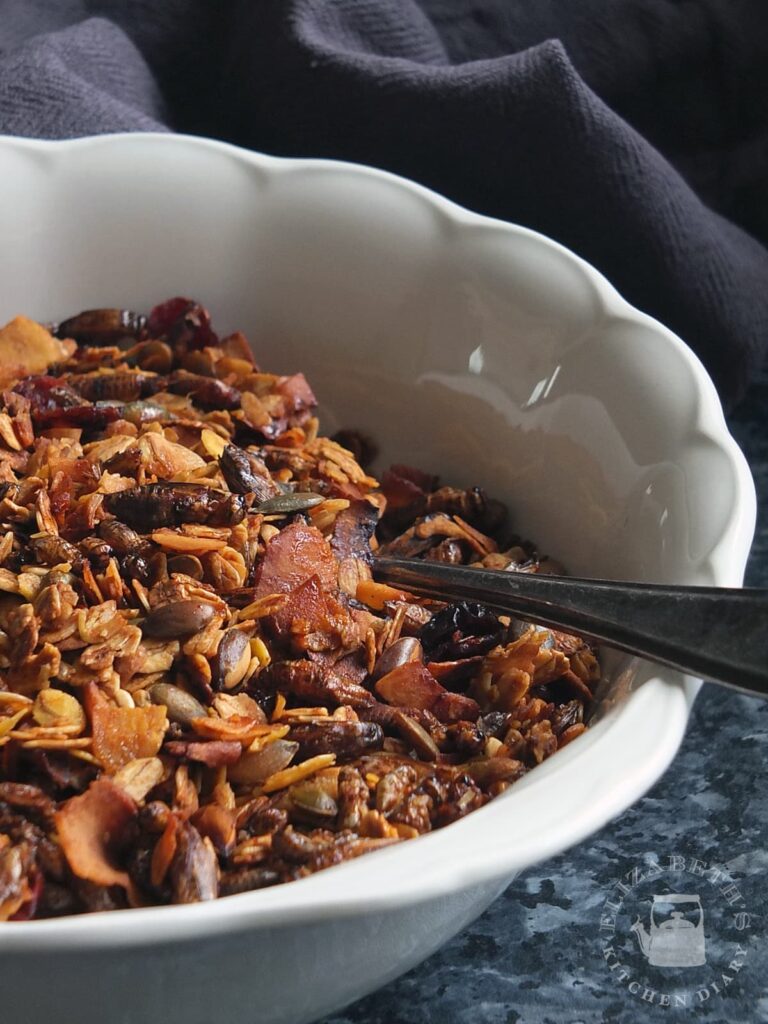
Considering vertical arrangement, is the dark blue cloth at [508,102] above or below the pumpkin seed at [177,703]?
above

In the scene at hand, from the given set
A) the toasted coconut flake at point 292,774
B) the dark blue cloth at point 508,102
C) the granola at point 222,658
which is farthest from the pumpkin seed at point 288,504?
the dark blue cloth at point 508,102

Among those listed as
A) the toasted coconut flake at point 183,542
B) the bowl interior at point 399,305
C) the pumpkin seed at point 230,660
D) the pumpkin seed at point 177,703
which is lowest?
the pumpkin seed at point 177,703

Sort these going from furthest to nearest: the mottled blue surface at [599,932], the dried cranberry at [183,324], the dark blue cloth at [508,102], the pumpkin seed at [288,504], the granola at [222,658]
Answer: the dark blue cloth at [508,102] < the dried cranberry at [183,324] < the pumpkin seed at [288,504] < the mottled blue surface at [599,932] < the granola at [222,658]

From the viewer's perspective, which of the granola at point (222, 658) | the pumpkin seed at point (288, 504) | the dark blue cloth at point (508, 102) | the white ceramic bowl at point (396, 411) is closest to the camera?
the white ceramic bowl at point (396, 411)

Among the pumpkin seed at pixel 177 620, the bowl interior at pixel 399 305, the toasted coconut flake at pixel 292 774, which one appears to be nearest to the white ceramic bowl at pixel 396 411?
the bowl interior at pixel 399 305

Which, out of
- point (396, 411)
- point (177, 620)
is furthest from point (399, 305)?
point (177, 620)

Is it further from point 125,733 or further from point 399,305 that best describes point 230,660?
point 399,305

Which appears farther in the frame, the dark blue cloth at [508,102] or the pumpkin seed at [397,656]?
the dark blue cloth at [508,102]

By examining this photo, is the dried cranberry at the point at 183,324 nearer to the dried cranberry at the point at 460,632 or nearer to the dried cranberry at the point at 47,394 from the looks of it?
the dried cranberry at the point at 47,394
